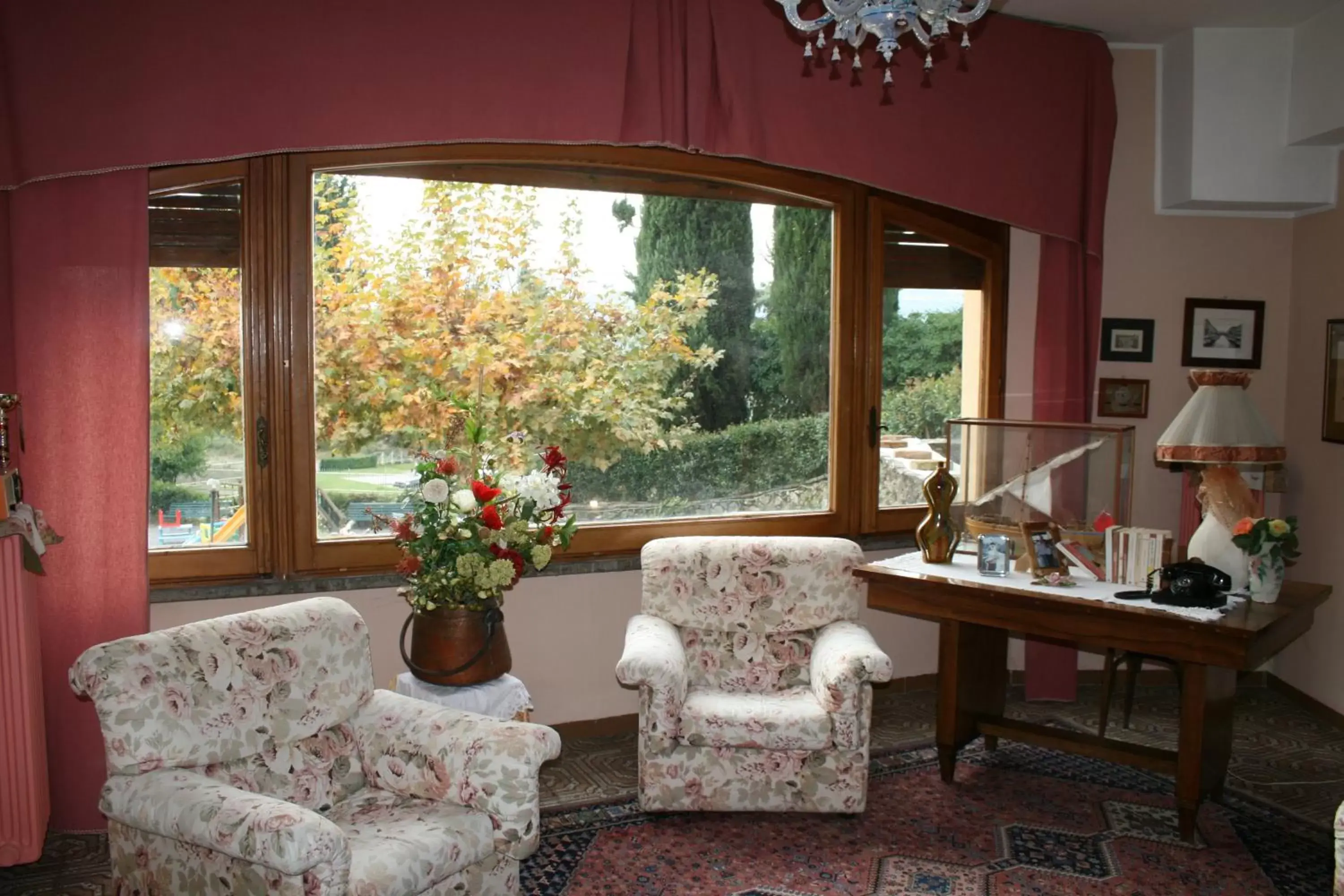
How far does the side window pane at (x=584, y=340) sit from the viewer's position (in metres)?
3.75

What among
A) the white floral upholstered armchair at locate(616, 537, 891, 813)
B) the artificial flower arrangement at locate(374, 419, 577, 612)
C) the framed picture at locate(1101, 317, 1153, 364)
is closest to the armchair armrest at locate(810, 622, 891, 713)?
the white floral upholstered armchair at locate(616, 537, 891, 813)

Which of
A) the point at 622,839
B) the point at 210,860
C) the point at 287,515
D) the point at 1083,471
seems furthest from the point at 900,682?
the point at 210,860

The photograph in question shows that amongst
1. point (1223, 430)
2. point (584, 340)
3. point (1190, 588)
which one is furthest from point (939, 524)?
point (584, 340)

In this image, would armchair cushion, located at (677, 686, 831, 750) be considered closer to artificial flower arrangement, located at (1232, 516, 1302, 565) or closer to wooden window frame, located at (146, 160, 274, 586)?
artificial flower arrangement, located at (1232, 516, 1302, 565)

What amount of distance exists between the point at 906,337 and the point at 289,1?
2716mm

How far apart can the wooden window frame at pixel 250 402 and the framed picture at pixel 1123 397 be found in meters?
3.48

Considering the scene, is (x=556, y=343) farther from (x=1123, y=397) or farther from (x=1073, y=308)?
(x=1123, y=397)

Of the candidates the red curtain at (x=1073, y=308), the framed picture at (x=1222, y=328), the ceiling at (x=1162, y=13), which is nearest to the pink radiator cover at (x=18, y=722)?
the red curtain at (x=1073, y=308)

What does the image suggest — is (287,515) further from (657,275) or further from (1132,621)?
(1132,621)

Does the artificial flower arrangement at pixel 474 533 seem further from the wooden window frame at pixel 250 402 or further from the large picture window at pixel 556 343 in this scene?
the wooden window frame at pixel 250 402

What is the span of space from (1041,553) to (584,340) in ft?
5.91

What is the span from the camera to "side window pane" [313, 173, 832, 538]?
12.3 ft

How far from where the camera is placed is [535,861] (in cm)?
318

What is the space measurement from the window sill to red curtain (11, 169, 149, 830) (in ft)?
0.67
